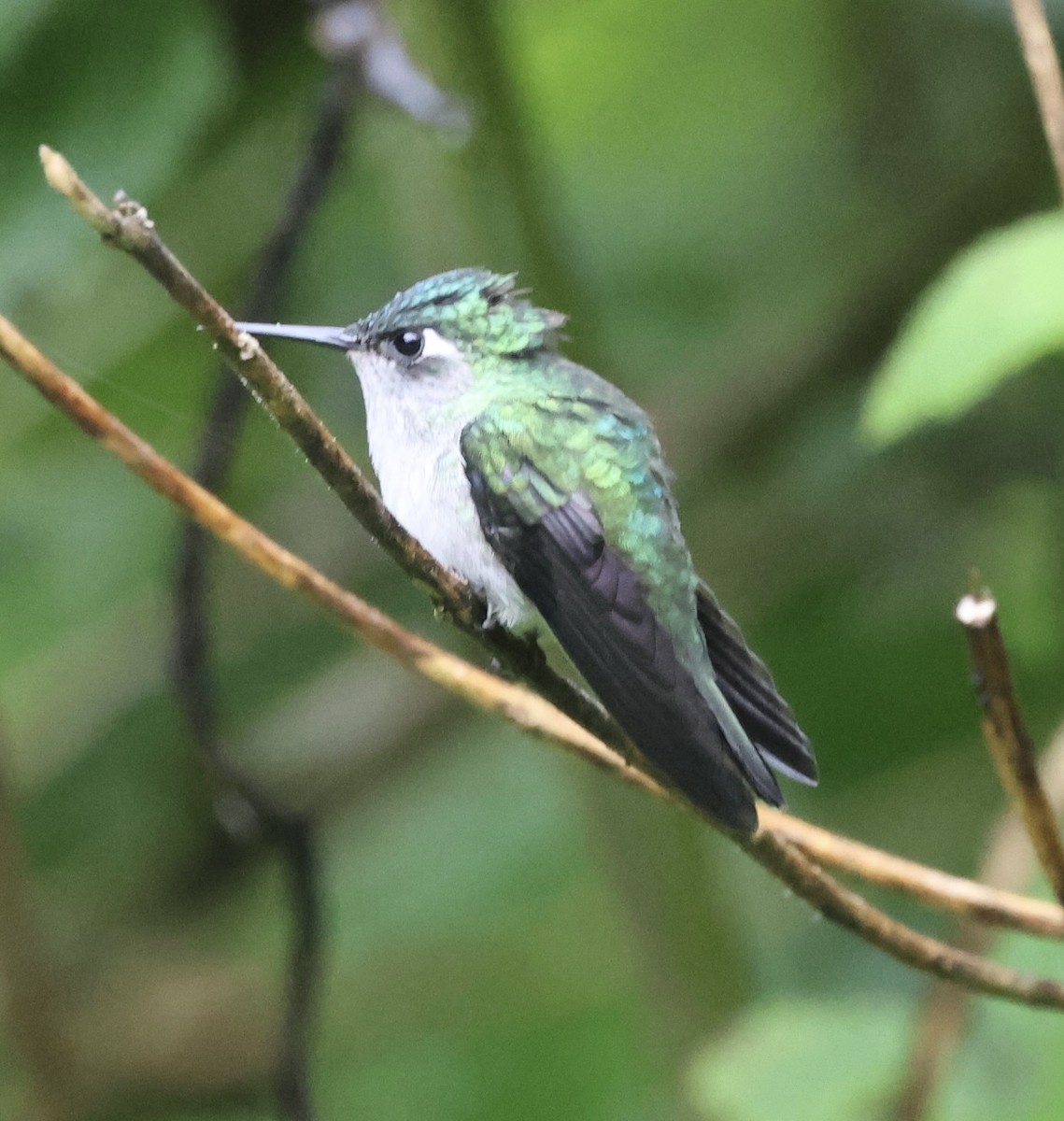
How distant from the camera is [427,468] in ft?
3.93

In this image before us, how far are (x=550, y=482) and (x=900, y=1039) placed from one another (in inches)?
36.1

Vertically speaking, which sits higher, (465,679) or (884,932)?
(465,679)

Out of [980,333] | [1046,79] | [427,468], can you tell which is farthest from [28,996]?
[1046,79]

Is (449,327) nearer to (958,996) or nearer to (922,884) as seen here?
(922,884)

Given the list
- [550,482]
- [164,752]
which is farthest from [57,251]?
[164,752]

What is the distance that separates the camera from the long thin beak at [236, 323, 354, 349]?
0.95 m

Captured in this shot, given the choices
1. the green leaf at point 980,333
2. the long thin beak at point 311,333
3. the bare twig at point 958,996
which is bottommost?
→ the bare twig at point 958,996

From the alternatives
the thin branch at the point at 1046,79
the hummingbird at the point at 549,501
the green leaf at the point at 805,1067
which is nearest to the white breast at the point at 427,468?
the hummingbird at the point at 549,501

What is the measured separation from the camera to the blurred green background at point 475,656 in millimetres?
2221

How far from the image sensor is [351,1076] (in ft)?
8.18

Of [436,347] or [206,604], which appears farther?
[206,604]

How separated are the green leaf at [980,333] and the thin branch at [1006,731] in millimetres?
421

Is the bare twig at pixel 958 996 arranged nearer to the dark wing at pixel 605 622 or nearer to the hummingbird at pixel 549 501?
the hummingbird at pixel 549 501

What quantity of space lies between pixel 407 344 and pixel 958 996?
2.83 feet
